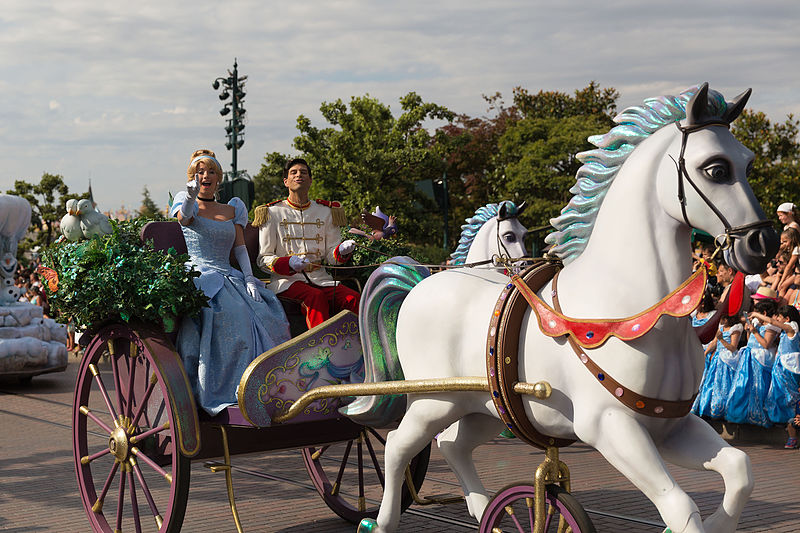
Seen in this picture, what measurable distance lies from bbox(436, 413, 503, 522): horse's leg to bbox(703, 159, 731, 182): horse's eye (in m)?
1.93

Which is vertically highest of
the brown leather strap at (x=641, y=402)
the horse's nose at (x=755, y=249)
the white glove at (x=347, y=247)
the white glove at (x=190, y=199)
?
the white glove at (x=190, y=199)

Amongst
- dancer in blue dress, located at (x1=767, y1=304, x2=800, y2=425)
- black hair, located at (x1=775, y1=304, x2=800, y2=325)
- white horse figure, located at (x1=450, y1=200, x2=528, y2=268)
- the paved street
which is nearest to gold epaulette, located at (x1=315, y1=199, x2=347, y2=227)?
the paved street

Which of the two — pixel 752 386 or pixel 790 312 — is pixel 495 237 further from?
pixel 790 312

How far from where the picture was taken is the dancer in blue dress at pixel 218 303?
5254 mm

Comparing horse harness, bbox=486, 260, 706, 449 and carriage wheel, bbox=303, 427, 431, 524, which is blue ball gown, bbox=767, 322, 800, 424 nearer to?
carriage wheel, bbox=303, 427, 431, 524

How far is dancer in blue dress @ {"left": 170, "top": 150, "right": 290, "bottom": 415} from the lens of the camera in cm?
525

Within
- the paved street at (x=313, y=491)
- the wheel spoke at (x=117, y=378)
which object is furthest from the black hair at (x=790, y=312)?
the wheel spoke at (x=117, y=378)

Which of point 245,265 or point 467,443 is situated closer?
point 467,443

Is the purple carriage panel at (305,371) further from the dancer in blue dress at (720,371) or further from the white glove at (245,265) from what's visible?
the dancer in blue dress at (720,371)

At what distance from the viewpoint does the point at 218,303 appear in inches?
212

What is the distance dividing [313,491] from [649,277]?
13.7 ft

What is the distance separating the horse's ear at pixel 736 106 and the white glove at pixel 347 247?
8.65 ft

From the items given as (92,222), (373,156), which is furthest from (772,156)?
(92,222)

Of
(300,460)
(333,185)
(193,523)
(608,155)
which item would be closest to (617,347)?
(608,155)
